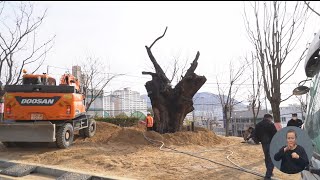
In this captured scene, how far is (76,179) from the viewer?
7.61 meters

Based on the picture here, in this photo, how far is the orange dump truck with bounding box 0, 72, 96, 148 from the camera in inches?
442

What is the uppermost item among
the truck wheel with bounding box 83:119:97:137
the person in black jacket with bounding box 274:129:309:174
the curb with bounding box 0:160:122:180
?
the person in black jacket with bounding box 274:129:309:174

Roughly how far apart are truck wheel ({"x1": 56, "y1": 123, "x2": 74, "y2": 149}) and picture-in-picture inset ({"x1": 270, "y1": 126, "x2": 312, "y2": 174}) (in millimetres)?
10096

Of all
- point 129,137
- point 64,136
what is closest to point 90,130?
point 129,137

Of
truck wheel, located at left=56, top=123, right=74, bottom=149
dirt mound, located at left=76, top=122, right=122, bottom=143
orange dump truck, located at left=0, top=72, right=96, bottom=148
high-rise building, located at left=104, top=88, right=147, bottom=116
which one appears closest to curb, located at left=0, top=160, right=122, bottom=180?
orange dump truck, located at left=0, top=72, right=96, bottom=148

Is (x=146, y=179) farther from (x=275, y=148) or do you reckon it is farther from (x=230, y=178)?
(x=275, y=148)

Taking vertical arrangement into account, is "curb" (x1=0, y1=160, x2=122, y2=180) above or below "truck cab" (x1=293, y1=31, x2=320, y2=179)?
below

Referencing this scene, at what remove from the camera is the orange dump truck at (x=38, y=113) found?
11227mm

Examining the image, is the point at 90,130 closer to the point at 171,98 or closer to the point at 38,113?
the point at 38,113

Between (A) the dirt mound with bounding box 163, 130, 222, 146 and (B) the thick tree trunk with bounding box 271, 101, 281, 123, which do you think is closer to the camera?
(B) the thick tree trunk with bounding box 271, 101, 281, 123

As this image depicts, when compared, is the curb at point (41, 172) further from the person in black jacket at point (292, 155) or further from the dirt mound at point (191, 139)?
the person in black jacket at point (292, 155)

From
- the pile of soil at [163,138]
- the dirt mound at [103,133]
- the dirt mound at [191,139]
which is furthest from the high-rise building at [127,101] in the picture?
the dirt mound at [191,139]

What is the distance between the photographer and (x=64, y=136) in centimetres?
1177

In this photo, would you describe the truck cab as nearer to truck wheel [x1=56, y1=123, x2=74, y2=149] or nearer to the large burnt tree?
truck wheel [x1=56, y1=123, x2=74, y2=149]
